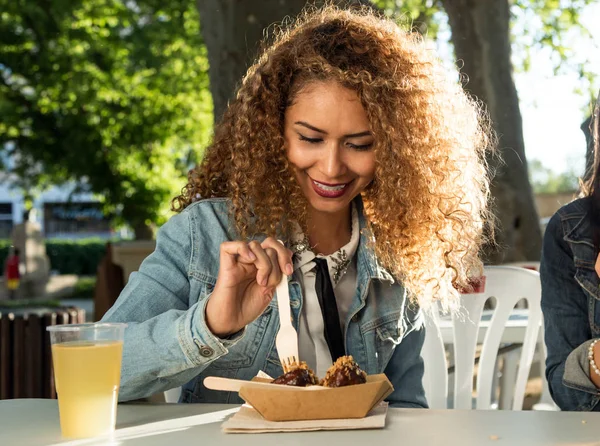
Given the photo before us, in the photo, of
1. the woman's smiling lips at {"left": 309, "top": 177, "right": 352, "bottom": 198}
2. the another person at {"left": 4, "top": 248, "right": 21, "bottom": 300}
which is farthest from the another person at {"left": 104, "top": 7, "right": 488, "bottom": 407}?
the another person at {"left": 4, "top": 248, "right": 21, "bottom": 300}

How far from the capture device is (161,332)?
1886 millimetres

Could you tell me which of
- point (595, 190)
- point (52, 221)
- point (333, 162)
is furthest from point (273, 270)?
point (52, 221)

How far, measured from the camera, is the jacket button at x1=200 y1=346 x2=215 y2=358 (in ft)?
6.08

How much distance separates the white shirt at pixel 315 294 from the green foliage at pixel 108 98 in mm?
9079

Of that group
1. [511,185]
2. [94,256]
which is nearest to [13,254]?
[94,256]

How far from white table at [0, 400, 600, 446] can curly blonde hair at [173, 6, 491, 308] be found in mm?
637

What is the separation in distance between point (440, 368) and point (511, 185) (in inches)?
167

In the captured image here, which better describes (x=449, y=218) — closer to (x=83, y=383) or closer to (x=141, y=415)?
(x=141, y=415)

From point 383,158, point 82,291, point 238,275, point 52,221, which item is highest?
point 52,221

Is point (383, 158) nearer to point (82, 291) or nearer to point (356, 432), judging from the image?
point (356, 432)

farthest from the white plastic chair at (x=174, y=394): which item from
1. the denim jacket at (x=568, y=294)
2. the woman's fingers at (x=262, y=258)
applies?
the denim jacket at (x=568, y=294)

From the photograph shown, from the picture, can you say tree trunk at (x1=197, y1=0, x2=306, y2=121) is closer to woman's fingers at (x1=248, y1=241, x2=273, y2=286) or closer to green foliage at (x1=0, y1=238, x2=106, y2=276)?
woman's fingers at (x1=248, y1=241, x2=273, y2=286)

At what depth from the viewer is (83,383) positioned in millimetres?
1578

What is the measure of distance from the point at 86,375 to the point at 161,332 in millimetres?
322
